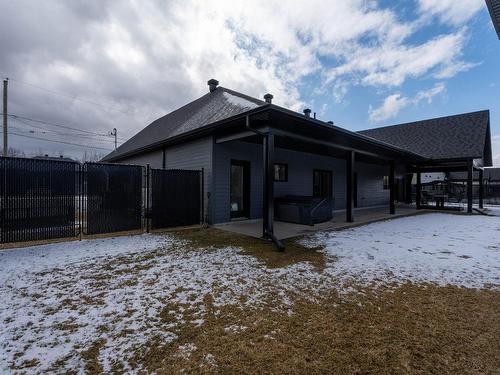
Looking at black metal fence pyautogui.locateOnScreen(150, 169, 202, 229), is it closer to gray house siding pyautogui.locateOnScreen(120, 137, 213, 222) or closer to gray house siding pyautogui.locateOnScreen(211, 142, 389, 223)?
gray house siding pyautogui.locateOnScreen(120, 137, 213, 222)

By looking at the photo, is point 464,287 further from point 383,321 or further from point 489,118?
point 489,118

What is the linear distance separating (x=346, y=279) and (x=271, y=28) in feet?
29.7

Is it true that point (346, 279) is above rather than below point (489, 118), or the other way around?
below

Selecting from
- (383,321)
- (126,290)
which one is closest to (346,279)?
(383,321)

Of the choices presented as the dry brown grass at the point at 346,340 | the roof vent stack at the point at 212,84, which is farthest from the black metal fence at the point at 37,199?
the roof vent stack at the point at 212,84

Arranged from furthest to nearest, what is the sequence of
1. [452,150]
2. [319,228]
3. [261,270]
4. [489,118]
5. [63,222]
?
[489,118], [452,150], [319,228], [63,222], [261,270]

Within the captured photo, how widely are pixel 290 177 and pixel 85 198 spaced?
764 centimetres

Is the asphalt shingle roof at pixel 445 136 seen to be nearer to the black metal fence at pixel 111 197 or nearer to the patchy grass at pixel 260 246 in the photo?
the patchy grass at pixel 260 246

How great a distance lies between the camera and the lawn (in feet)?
6.48

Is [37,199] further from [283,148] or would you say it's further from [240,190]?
[283,148]

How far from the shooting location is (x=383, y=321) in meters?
2.60

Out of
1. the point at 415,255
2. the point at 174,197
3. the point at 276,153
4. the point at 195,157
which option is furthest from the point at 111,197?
the point at 415,255

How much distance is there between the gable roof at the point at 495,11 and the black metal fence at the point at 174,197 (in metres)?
7.83

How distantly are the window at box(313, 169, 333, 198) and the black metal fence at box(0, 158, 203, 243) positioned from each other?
6.44 meters
